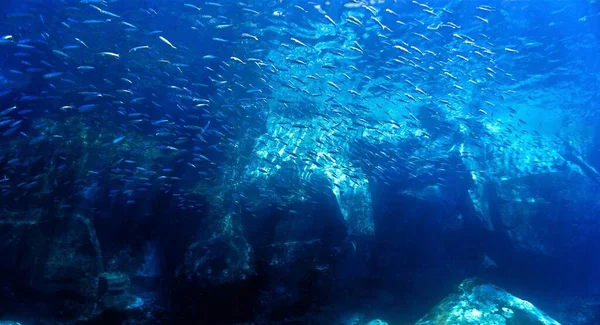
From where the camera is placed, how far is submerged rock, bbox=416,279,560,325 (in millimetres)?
9648

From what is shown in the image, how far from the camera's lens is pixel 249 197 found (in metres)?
11.9

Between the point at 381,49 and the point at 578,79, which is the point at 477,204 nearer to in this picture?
the point at 381,49

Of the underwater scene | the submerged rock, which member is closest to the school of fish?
the underwater scene

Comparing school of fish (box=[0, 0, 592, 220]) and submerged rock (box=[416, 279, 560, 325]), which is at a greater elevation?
school of fish (box=[0, 0, 592, 220])

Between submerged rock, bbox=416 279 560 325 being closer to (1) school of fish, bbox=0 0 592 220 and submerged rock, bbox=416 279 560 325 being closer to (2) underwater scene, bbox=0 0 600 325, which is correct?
(2) underwater scene, bbox=0 0 600 325

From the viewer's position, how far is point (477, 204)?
11852 mm

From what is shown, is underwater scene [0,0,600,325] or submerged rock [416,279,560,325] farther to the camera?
underwater scene [0,0,600,325]

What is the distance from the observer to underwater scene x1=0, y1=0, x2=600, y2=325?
10.5 m

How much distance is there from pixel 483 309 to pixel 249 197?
8899 mm

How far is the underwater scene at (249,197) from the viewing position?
1048 cm

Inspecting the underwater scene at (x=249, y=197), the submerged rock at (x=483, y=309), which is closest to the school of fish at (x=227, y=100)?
the underwater scene at (x=249, y=197)

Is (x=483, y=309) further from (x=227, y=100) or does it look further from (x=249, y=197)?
(x=227, y=100)

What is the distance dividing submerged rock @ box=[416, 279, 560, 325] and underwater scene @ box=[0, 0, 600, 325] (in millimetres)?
68

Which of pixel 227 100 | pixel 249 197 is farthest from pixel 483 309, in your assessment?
pixel 227 100
